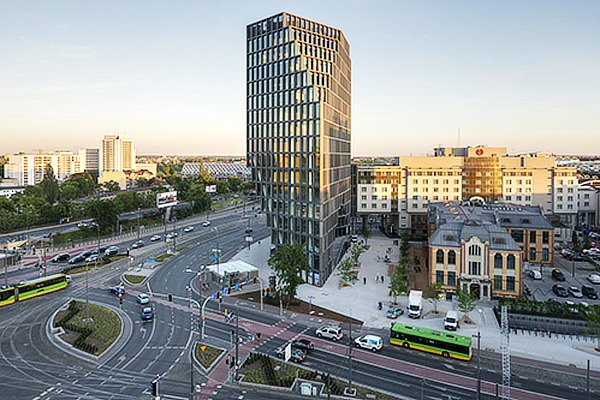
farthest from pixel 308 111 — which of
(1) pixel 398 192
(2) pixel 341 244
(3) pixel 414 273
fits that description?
(1) pixel 398 192

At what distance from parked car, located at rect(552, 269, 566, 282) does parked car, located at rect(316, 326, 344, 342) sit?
187 ft

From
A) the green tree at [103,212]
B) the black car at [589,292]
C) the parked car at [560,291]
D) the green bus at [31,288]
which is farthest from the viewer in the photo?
the green tree at [103,212]

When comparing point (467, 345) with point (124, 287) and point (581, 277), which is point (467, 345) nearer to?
point (581, 277)

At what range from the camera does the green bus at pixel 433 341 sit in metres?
51.0

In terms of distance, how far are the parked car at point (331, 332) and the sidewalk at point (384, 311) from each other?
668 centimetres

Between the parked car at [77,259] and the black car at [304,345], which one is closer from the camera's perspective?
the black car at [304,345]

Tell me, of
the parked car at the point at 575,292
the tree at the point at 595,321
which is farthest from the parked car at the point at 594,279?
the tree at the point at 595,321

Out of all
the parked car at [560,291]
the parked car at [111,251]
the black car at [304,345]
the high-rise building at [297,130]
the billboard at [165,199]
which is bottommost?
the black car at [304,345]

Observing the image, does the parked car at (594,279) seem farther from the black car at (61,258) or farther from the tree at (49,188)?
the tree at (49,188)

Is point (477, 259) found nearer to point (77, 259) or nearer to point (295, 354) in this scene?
point (295, 354)

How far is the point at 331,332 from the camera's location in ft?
190

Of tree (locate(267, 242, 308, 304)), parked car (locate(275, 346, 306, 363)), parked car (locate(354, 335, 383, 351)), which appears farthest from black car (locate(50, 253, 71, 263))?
parked car (locate(354, 335, 383, 351))

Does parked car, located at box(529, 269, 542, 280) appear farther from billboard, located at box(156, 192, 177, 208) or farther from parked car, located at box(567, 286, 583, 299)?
billboard, located at box(156, 192, 177, 208)

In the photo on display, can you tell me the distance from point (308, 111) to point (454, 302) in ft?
157
